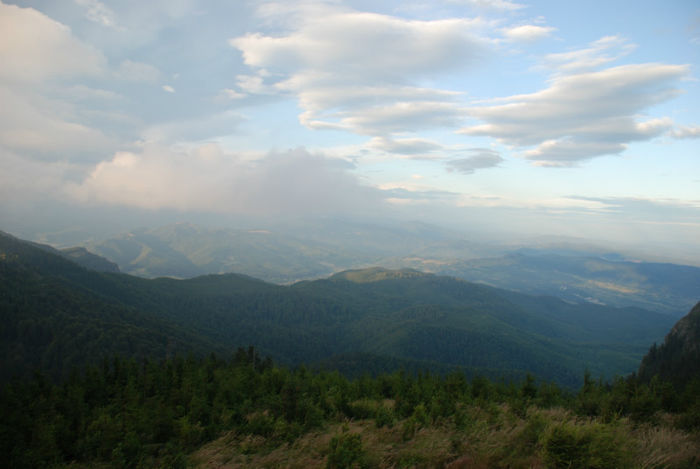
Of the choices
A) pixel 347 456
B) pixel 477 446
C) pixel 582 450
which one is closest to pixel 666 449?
pixel 582 450

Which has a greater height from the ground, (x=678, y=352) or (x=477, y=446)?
(x=477, y=446)

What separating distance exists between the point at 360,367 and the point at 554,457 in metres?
155

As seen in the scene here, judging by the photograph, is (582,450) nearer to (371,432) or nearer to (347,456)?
(347,456)

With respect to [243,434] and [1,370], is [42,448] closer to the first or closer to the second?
[243,434]

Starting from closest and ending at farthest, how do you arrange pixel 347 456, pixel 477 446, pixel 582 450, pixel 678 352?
pixel 582 450 → pixel 347 456 → pixel 477 446 → pixel 678 352

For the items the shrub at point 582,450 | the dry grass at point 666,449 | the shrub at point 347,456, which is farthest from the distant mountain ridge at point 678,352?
the shrub at point 347,456

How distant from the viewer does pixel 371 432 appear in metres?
13.7

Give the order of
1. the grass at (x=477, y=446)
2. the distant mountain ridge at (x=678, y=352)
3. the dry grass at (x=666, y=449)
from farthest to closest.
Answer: the distant mountain ridge at (x=678, y=352)
the dry grass at (x=666, y=449)
the grass at (x=477, y=446)

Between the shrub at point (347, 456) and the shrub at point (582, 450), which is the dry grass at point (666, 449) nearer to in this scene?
the shrub at point (582, 450)

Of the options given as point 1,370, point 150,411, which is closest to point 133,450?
point 150,411

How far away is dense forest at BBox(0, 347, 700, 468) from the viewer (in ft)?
30.8

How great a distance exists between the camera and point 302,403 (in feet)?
56.1

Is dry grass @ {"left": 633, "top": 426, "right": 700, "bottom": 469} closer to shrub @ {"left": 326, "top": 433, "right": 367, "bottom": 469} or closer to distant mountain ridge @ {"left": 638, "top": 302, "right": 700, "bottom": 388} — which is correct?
shrub @ {"left": 326, "top": 433, "right": 367, "bottom": 469}

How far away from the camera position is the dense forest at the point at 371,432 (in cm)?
938
